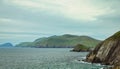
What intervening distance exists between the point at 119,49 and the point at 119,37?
1027 centimetres

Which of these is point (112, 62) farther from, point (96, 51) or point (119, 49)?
point (96, 51)

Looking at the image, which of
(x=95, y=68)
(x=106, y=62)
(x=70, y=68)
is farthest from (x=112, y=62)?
(x=70, y=68)

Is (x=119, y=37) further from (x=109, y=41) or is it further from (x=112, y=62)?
(x=112, y=62)

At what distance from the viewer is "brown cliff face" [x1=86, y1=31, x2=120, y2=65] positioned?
116 m

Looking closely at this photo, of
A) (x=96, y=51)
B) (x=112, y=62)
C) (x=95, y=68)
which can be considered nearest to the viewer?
(x=95, y=68)

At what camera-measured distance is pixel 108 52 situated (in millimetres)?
120500

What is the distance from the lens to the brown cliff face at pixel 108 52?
11550 centimetres

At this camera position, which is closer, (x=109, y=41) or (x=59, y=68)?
(x=59, y=68)

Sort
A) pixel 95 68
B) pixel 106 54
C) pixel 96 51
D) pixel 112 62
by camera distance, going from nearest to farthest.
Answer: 1. pixel 95 68
2. pixel 112 62
3. pixel 106 54
4. pixel 96 51

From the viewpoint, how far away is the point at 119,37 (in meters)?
125

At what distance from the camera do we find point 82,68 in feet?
338

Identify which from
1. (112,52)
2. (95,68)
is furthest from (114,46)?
(95,68)

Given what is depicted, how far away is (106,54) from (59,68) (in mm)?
28450

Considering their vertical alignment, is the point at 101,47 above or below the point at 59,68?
above
